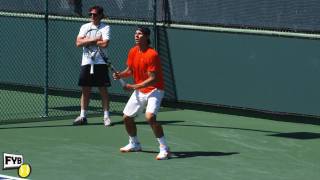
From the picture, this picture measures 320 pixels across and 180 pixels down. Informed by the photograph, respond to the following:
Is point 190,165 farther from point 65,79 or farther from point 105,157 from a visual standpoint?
point 65,79

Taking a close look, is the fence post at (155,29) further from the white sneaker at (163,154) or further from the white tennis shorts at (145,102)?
the white sneaker at (163,154)

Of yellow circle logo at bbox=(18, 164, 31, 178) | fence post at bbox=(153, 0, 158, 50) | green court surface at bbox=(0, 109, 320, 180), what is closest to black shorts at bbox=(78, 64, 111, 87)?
green court surface at bbox=(0, 109, 320, 180)

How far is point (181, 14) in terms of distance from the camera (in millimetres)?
17125

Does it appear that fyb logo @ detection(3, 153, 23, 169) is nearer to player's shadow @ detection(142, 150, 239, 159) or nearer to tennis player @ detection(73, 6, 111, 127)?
player's shadow @ detection(142, 150, 239, 159)

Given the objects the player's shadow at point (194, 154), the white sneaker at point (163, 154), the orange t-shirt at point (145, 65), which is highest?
the orange t-shirt at point (145, 65)

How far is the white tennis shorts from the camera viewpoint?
40.0ft

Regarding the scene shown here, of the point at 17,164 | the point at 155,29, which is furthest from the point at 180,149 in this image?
the point at 155,29

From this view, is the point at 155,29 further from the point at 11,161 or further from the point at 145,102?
the point at 11,161

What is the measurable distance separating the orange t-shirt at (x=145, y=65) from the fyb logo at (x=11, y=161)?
179cm

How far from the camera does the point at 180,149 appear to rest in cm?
1309

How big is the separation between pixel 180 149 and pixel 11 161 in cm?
261

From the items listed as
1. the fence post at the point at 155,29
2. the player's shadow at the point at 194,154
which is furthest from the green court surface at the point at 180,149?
the fence post at the point at 155,29

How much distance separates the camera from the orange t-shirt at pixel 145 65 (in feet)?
39.7

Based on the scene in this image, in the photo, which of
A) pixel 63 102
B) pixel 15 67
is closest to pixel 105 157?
pixel 63 102
